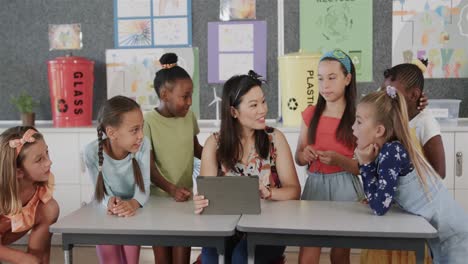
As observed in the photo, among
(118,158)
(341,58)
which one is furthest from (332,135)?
(118,158)

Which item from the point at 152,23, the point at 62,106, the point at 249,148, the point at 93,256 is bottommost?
the point at 93,256

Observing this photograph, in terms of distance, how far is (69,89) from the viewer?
3.24 m

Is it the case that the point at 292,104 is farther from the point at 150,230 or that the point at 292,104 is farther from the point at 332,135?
the point at 150,230

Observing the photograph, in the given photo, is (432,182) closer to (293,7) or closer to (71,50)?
(293,7)

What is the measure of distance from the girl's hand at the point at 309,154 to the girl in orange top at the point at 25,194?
3.16 ft

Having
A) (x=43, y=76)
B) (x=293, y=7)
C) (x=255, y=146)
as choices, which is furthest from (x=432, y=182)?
(x=43, y=76)

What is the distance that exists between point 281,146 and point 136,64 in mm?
1597

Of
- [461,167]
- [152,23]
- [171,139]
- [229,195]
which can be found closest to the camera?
[229,195]

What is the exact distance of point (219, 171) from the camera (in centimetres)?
208

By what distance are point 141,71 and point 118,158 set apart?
1.42 m

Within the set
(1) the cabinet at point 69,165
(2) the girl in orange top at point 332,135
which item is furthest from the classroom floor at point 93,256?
(2) the girl in orange top at point 332,135

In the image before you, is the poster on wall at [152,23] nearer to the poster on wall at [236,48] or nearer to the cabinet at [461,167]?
the poster on wall at [236,48]

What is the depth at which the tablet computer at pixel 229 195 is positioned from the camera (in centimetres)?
180

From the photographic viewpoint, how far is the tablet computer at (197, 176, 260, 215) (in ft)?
5.90
